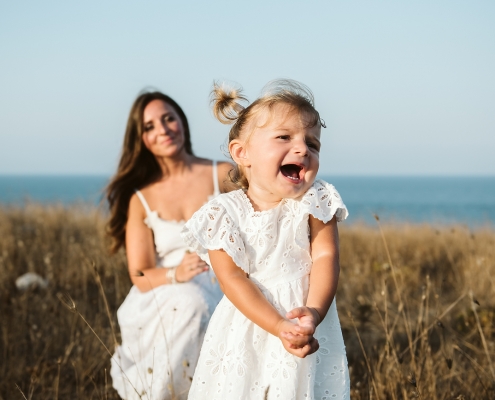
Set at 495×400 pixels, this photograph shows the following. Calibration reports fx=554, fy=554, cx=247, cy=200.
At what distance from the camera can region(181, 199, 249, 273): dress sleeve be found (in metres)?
2.06

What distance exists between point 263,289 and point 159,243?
1.74m

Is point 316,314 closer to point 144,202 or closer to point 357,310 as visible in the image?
point 144,202

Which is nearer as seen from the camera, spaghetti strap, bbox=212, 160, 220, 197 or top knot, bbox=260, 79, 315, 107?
top knot, bbox=260, 79, 315, 107

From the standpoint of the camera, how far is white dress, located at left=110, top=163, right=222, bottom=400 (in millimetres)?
3178

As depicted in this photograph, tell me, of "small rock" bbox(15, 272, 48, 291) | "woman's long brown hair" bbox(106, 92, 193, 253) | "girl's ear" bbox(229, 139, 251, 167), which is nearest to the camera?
"girl's ear" bbox(229, 139, 251, 167)

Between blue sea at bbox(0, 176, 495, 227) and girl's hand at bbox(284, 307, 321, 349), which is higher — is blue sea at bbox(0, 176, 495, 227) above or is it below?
below

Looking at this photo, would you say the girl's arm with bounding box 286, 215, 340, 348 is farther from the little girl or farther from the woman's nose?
the woman's nose

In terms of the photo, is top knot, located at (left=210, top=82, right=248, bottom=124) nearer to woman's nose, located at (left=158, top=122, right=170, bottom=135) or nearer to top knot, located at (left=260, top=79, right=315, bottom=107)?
top knot, located at (left=260, top=79, right=315, bottom=107)

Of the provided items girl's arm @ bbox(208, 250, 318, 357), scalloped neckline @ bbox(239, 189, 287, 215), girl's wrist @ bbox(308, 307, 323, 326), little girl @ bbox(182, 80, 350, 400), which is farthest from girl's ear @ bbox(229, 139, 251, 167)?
girl's wrist @ bbox(308, 307, 323, 326)

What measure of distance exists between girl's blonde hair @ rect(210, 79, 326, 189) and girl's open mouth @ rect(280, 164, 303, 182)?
0.17 metres

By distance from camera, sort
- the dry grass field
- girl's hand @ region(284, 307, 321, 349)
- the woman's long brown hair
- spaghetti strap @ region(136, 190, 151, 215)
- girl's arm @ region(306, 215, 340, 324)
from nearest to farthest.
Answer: girl's hand @ region(284, 307, 321, 349)
girl's arm @ region(306, 215, 340, 324)
the dry grass field
spaghetti strap @ region(136, 190, 151, 215)
the woman's long brown hair

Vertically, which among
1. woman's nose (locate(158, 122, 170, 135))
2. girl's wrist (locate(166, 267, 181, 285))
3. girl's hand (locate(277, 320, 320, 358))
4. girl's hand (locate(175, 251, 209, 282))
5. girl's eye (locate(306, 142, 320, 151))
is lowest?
girl's wrist (locate(166, 267, 181, 285))

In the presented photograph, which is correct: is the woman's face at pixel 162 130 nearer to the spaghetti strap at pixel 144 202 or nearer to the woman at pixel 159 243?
the woman at pixel 159 243

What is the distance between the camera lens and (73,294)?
19.0ft
